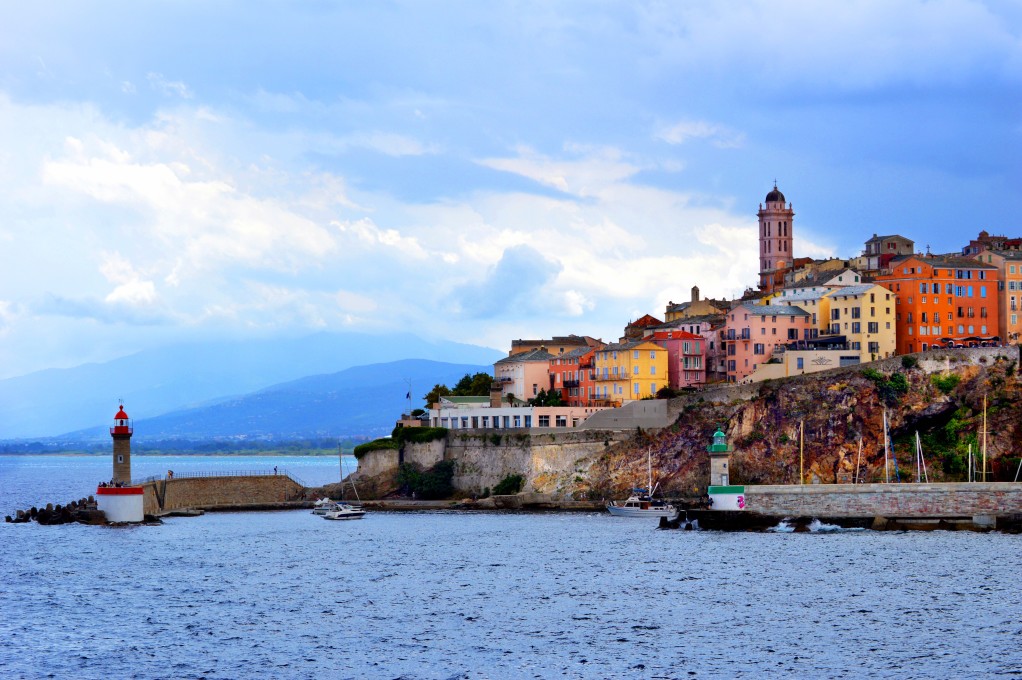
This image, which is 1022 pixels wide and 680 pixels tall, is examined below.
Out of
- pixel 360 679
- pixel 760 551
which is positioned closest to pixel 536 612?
pixel 360 679

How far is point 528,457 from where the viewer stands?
4205 inches

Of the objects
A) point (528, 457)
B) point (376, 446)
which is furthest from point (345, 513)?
point (376, 446)

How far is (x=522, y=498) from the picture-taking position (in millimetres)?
104250

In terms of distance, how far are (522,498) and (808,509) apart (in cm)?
2845

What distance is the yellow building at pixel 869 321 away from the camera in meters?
109

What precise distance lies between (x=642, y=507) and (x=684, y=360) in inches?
940

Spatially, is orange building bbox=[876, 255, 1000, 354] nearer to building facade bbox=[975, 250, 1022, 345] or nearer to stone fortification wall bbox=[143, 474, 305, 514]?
building facade bbox=[975, 250, 1022, 345]

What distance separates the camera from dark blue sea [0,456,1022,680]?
1699 inches

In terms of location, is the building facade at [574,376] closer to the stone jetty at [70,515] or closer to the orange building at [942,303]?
the orange building at [942,303]

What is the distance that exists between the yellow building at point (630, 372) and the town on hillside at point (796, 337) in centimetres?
8

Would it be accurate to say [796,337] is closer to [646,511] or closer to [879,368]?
[879,368]

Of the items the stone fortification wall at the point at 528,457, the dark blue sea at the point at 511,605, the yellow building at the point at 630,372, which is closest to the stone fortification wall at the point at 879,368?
the stone fortification wall at the point at 528,457

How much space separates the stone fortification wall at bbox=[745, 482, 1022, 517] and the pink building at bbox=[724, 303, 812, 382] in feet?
102

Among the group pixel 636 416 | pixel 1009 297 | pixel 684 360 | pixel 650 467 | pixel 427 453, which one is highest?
pixel 1009 297
